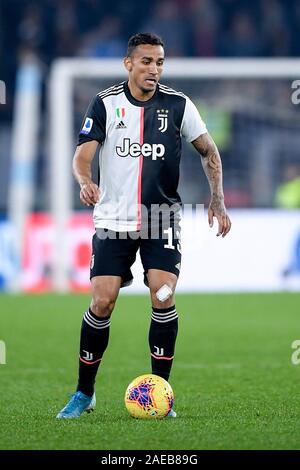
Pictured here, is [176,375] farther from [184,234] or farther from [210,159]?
[184,234]

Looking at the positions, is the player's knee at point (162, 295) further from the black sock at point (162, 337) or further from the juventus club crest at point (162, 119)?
the juventus club crest at point (162, 119)

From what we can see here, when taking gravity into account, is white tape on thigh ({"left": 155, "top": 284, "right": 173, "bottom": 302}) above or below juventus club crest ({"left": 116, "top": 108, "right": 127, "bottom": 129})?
below

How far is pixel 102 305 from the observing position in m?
6.27

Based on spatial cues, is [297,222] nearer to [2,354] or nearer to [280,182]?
[280,182]

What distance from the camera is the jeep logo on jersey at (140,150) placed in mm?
6403

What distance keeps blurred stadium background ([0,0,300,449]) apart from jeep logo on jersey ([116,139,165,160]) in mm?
1468

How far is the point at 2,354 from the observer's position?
Result: 9.40m

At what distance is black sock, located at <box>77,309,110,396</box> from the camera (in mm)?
6355

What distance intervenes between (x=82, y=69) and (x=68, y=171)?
158 cm

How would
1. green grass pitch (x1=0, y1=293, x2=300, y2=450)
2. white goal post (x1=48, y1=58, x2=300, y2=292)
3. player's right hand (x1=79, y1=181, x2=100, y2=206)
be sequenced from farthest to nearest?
white goal post (x1=48, y1=58, x2=300, y2=292) < player's right hand (x1=79, y1=181, x2=100, y2=206) < green grass pitch (x1=0, y1=293, x2=300, y2=450)

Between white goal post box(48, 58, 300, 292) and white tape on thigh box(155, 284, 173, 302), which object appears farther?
white goal post box(48, 58, 300, 292)

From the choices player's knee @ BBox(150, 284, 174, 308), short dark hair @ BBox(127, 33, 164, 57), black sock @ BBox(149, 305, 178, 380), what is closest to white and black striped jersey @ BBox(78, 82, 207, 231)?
short dark hair @ BBox(127, 33, 164, 57)

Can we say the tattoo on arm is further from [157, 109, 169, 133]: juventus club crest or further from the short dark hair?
the short dark hair

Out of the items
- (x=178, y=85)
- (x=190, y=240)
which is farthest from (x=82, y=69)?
(x=190, y=240)
